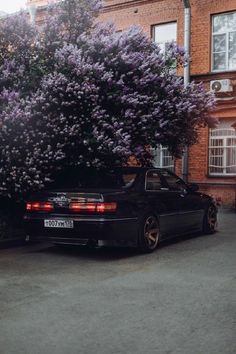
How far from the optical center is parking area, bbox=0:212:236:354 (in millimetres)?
4457

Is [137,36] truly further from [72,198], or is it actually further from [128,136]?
[72,198]

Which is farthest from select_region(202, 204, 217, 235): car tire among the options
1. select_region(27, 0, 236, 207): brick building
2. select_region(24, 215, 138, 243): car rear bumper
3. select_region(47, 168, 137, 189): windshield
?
select_region(27, 0, 236, 207): brick building

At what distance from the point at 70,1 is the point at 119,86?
7.57 ft

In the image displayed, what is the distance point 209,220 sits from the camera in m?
11.5

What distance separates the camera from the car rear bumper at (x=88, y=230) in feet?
27.4

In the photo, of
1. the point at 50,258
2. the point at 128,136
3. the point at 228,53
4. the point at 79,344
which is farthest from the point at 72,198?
the point at 228,53

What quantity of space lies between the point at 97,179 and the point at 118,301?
410 centimetres

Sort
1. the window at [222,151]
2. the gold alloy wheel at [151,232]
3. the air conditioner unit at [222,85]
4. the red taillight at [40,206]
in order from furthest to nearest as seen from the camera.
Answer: the window at [222,151] < the air conditioner unit at [222,85] < the gold alloy wheel at [151,232] < the red taillight at [40,206]

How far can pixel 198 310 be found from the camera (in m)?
5.45

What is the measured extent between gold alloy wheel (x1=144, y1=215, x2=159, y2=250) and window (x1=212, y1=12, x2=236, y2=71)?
1075 centimetres

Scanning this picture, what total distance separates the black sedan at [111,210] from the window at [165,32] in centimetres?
1092

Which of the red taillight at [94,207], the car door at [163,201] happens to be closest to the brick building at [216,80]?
the car door at [163,201]

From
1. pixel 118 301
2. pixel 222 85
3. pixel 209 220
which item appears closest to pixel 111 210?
pixel 118 301

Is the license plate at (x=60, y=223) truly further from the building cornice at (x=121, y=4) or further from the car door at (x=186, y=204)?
the building cornice at (x=121, y=4)
